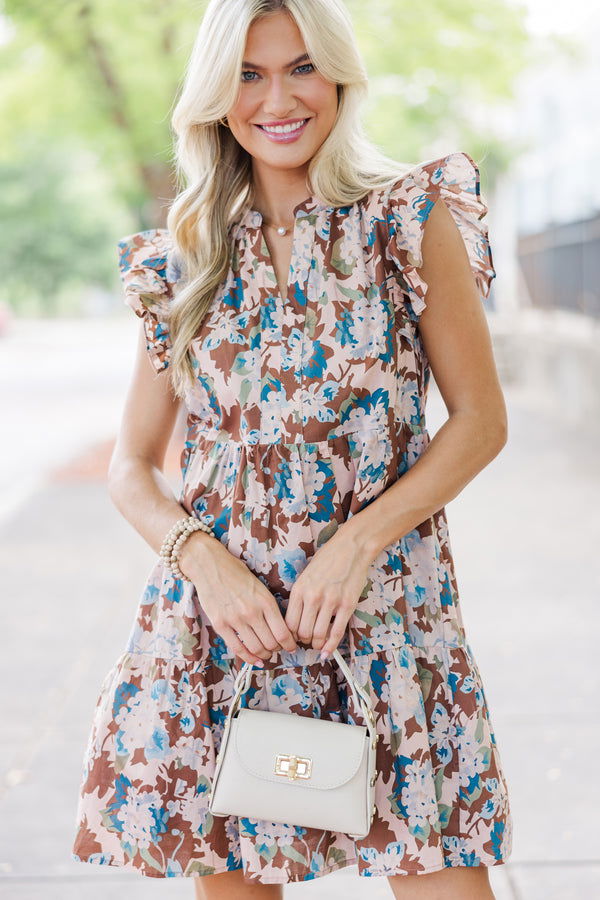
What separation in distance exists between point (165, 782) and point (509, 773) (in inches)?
97.5

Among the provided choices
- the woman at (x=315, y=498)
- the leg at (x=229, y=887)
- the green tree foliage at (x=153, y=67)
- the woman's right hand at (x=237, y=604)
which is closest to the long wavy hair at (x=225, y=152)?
the woman at (x=315, y=498)

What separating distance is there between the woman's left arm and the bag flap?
135 mm

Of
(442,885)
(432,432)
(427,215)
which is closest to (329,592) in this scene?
(442,885)

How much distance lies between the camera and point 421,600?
218 cm

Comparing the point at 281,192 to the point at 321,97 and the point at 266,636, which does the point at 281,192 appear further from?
the point at 266,636

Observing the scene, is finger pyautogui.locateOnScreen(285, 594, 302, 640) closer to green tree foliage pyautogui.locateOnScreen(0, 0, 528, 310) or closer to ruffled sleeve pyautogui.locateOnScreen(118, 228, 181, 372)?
ruffled sleeve pyautogui.locateOnScreen(118, 228, 181, 372)

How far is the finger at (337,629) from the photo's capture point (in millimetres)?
2031

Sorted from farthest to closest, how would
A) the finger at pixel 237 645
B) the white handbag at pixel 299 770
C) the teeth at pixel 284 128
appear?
the teeth at pixel 284 128 → the finger at pixel 237 645 → the white handbag at pixel 299 770

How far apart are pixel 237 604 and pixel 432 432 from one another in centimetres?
1012

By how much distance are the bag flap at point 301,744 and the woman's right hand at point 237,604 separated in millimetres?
115

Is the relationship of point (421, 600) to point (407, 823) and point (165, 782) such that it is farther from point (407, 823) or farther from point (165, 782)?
point (165, 782)

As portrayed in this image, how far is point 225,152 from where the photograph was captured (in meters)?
2.38

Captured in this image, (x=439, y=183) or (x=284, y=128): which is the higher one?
(x=284, y=128)

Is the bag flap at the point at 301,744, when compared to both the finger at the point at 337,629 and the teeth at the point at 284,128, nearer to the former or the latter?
the finger at the point at 337,629
